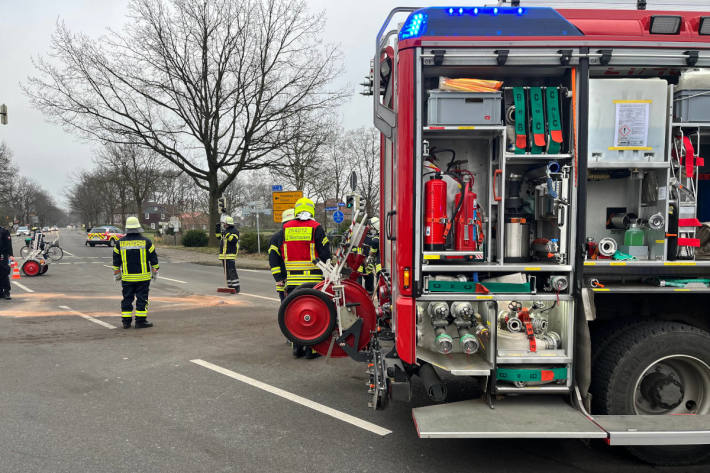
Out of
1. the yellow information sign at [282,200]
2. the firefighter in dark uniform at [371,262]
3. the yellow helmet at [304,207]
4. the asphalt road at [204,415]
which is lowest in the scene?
the asphalt road at [204,415]

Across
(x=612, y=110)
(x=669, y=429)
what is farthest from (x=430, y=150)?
(x=669, y=429)

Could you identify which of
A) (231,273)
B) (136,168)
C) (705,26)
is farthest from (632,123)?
(136,168)

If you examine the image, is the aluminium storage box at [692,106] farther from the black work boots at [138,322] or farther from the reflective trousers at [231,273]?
the reflective trousers at [231,273]

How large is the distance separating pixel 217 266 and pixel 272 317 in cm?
1268

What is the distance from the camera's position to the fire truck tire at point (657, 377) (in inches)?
131

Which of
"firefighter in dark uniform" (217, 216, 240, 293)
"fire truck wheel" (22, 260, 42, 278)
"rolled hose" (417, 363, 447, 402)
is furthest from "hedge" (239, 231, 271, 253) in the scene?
"rolled hose" (417, 363, 447, 402)

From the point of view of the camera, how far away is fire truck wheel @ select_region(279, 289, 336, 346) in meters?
4.41

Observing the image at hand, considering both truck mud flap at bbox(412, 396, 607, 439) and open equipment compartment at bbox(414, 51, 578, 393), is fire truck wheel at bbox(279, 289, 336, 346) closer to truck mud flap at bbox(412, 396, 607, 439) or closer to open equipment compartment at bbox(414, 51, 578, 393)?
open equipment compartment at bbox(414, 51, 578, 393)

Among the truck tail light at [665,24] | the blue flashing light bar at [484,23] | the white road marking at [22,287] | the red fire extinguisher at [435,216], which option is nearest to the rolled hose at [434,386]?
the red fire extinguisher at [435,216]

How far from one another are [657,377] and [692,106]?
6.22ft

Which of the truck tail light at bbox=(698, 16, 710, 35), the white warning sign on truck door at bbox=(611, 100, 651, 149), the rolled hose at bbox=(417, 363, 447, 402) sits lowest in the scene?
the rolled hose at bbox=(417, 363, 447, 402)

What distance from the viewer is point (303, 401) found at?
15.1 ft

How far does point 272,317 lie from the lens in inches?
342

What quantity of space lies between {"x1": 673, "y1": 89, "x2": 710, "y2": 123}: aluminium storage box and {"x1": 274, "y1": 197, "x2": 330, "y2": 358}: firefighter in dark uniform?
153 inches
